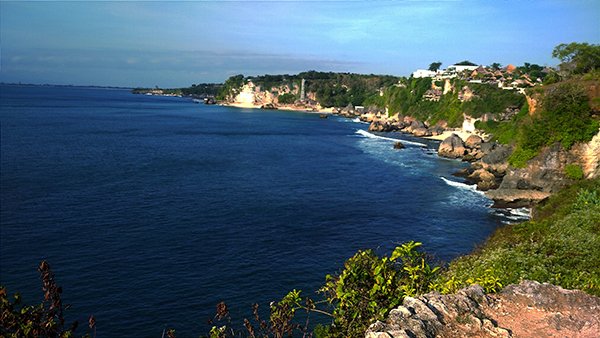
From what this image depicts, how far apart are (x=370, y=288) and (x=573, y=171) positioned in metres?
38.3

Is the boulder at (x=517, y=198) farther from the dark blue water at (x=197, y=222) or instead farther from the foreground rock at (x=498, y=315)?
the foreground rock at (x=498, y=315)

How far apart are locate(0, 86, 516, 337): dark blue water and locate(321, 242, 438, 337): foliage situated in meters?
11.6

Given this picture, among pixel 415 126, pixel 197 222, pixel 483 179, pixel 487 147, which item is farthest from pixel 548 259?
pixel 415 126

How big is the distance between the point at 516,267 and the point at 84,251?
2524cm

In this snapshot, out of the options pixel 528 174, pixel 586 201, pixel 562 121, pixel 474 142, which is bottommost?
pixel 528 174

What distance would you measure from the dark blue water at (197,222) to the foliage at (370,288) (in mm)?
A: 11591

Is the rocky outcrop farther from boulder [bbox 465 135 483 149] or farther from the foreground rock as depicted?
the foreground rock

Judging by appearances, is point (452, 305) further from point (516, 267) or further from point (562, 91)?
point (562, 91)

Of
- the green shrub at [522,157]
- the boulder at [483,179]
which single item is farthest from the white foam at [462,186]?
the green shrub at [522,157]

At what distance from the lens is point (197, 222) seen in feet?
116

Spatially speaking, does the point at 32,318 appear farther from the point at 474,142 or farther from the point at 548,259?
the point at 474,142

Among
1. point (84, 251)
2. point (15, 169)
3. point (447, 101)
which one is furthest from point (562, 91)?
point (447, 101)

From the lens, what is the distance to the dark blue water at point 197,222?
80.1 ft

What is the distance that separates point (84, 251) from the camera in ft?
94.3
